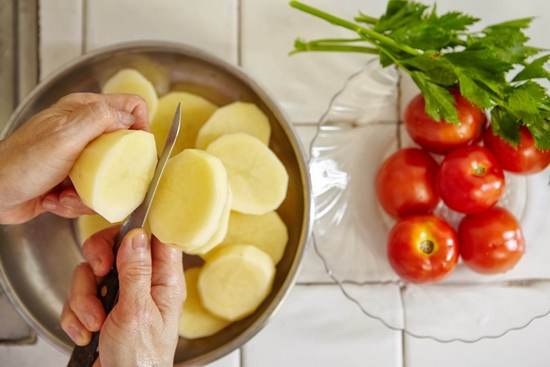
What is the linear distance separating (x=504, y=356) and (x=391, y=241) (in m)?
0.27

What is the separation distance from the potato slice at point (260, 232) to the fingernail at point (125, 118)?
21cm

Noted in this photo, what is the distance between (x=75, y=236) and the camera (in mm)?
904

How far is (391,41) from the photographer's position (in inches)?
31.2

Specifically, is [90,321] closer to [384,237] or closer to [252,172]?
[252,172]

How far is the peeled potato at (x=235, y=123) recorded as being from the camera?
2.77 feet

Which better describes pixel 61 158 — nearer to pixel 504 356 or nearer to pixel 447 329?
pixel 447 329

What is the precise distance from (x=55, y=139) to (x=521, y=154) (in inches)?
22.6

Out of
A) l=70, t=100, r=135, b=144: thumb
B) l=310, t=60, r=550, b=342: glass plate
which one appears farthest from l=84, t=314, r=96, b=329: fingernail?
l=310, t=60, r=550, b=342: glass plate

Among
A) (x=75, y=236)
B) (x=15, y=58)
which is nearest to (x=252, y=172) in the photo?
(x=75, y=236)

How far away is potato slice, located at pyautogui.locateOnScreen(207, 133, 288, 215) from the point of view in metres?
0.81

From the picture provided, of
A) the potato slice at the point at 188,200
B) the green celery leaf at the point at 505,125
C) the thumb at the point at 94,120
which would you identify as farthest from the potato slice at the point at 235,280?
the green celery leaf at the point at 505,125

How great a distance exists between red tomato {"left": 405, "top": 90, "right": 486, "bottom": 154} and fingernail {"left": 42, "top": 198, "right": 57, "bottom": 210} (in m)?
0.48

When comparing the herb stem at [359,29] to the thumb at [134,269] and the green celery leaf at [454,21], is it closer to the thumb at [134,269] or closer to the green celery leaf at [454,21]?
the green celery leaf at [454,21]

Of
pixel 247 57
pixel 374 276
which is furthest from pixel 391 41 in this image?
pixel 374 276
